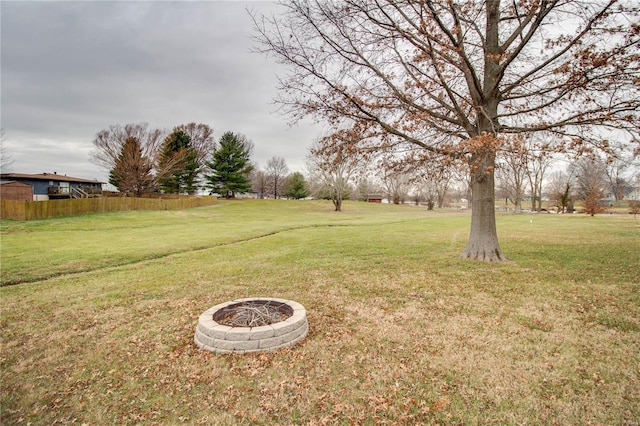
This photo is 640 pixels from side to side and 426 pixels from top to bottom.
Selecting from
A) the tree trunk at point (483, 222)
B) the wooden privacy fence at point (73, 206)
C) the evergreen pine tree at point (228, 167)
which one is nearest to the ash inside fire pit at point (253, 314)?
the tree trunk at point (483, 222)

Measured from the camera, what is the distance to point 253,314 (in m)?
4.91

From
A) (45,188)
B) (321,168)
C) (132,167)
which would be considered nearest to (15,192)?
(45,188)

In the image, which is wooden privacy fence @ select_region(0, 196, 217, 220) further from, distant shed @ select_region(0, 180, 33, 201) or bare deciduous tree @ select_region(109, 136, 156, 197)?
distant shed @ select_region(0, 180, 33, 201)

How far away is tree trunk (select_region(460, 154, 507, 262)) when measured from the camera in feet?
30.6

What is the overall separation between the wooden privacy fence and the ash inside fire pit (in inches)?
1035

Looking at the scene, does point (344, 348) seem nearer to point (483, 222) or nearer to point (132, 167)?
point (483, 222)

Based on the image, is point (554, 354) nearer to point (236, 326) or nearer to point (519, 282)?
point (519, 282)

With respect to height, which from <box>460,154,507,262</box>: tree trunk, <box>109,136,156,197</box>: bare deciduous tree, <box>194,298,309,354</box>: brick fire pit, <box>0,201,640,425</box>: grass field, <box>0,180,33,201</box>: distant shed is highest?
<box>109,136,156,197</box>: bare deciduous tree

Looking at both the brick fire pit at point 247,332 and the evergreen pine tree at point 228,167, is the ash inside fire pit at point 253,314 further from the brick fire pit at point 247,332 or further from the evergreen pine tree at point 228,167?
the evergreen pine tree at point 228,167

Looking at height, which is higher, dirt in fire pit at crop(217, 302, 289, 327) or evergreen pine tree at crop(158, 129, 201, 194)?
evergreen pine tree at crop(158, 129, 201, 194)

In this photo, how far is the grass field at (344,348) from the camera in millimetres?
3309

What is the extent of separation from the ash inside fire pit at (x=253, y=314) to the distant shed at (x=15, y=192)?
41504 mm

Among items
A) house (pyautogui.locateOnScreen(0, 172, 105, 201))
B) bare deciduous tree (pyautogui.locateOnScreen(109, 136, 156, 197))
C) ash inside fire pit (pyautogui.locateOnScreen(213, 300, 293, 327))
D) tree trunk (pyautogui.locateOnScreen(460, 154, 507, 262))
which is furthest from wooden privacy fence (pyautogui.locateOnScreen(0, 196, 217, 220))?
tree trunk (pyautogui.locateOnScreen(460, 154, 507, 262))

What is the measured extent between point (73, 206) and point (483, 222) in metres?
30.5
